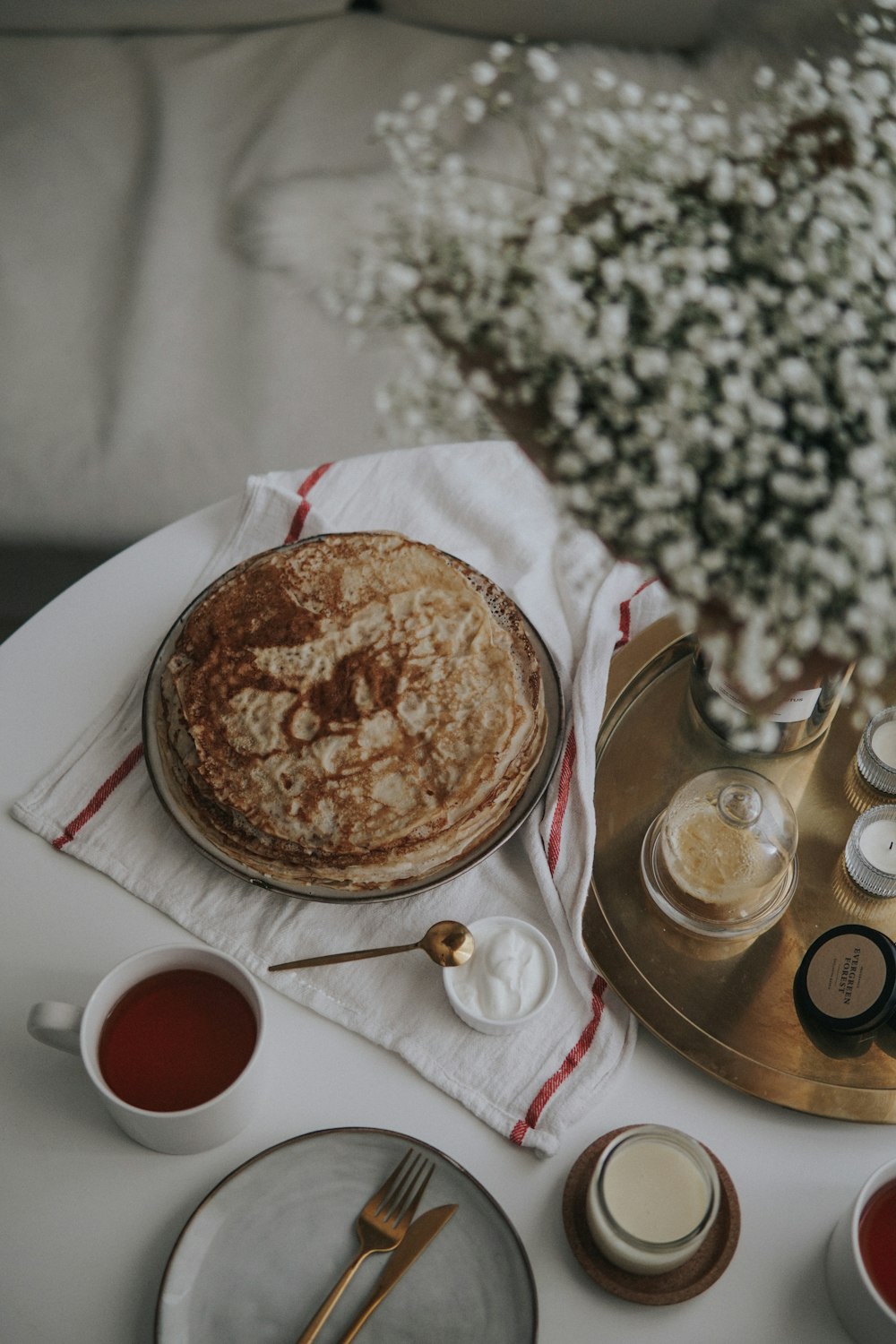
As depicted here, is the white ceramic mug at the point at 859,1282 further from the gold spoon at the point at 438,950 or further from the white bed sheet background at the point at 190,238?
the white bed sheet background at the point at 190,238

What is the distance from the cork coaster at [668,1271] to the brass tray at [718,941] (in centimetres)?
12

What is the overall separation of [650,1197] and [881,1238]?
19 centimetres

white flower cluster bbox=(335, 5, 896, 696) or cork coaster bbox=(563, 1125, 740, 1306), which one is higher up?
white flower cluster bbox=(335, 5, 896, 696)

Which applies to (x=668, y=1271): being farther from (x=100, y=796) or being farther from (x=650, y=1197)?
(x=100, y=796)

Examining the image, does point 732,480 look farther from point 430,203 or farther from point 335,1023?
point 335,1023

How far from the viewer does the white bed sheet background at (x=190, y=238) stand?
211 centimetres

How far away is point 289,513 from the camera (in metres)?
1.55

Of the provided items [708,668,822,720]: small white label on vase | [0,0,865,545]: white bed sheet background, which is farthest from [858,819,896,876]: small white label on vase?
[0,0,865,545]: white bed sheet background

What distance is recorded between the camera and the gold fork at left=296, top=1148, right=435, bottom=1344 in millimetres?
1010

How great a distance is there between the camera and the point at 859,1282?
0.95 metres

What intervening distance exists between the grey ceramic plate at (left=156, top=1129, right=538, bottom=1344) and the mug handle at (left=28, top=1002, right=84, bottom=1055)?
0.63 feet

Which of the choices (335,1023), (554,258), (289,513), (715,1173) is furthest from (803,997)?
(289,513)

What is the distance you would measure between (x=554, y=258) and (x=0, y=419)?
59.0 inches

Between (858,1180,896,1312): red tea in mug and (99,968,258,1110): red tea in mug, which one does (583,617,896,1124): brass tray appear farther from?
(99,968,258,1110): red tea in mug
